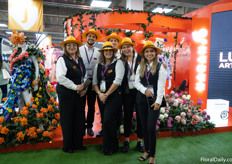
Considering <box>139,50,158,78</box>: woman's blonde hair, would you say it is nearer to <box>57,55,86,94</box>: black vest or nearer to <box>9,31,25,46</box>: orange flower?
<box>57,55,86,94</box>: black vest

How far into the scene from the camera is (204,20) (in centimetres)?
529

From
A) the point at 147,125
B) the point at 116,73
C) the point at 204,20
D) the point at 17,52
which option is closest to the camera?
the point at 147,125

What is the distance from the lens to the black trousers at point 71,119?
2.58m

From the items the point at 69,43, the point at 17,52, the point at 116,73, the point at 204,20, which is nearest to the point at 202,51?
the point at 204,20

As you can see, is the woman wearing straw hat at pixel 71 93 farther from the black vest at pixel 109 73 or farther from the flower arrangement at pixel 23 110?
the flower arrangement at pixel 23 110

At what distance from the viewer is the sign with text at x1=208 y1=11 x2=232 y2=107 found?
4.88 metres

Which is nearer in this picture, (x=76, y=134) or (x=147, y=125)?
(x=147, y=125)

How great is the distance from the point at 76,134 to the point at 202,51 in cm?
445

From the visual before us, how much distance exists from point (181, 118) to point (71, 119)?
2.11 metres

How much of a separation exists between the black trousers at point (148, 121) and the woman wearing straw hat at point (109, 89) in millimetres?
375

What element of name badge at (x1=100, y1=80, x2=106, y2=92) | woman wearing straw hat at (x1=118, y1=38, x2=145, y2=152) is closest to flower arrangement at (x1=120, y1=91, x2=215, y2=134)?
woman wearing straw hat at (x1=118, y1=38, x2=145, y2=152)

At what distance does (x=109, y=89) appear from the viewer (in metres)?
2.53

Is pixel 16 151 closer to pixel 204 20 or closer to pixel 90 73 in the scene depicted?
pixel 90 73
